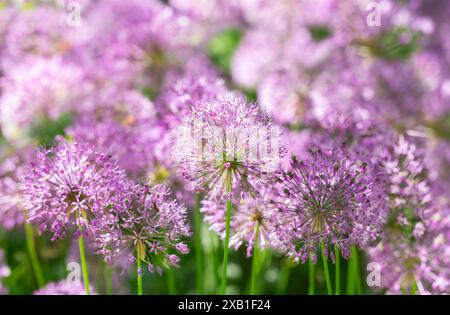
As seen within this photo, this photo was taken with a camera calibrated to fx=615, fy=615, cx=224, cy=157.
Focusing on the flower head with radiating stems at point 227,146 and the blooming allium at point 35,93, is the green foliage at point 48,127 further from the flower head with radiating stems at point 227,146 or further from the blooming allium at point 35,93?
the flower head with radiating stems at point 227,146

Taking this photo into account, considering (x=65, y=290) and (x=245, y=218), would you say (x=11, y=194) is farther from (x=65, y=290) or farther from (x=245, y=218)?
(x=245, y=218)

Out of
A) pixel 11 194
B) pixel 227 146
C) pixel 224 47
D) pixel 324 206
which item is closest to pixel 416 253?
pixel 324 206

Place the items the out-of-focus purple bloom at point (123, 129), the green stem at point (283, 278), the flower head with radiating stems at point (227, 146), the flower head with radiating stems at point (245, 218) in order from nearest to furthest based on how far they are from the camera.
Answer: the flower head with radiating stems at point (227, 146), the flower head with radiating stems at point (245, 218), the out-of-focus purple bloom at point (123, 129), the green stem at point (283, 278)

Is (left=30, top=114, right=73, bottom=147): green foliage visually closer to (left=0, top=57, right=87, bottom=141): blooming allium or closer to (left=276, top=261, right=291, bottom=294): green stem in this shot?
(left=0, top=57, right=87, bottom=141): blooming allium

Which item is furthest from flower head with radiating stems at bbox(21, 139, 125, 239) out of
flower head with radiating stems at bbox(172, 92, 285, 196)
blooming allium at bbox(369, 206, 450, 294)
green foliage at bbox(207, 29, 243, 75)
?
green foliage at bbox(207, 29, 243, 75)

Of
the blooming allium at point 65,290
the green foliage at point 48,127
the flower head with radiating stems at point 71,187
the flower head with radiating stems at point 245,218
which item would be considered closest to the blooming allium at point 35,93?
the green foliage at point 48,127
